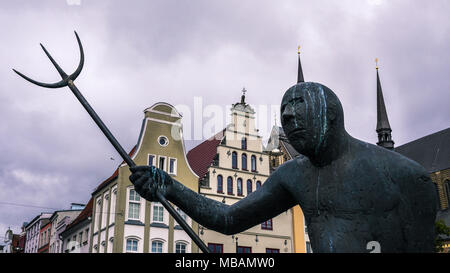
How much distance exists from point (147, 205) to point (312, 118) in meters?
21.3

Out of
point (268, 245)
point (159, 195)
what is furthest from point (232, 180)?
point (159, 195)

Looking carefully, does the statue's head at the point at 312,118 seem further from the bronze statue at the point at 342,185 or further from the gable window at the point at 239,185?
the gable window at the point at 239,185

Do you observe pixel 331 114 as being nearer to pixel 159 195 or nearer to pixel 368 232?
pixel 368 232

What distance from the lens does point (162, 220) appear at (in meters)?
23.3

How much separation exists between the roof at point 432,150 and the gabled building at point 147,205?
34.7 m

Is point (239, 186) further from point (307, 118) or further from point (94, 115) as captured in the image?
point (307, 118)

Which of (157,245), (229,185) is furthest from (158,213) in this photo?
(229,185)

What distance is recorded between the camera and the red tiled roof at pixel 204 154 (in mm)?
25984

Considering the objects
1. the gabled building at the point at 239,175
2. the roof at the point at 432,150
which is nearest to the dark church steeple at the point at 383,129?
the roof at the point at 432,150

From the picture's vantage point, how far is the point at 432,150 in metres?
52.8
